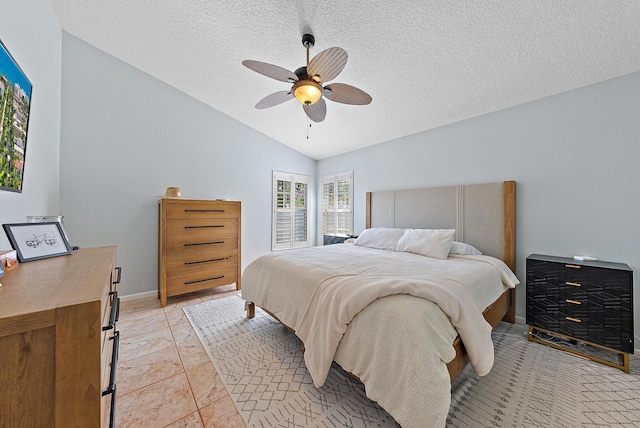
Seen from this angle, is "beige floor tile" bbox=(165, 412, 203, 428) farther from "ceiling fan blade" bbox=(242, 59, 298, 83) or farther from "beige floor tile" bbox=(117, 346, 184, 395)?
"ceiling fan blade" bbox=(242, 59, 298, 83)

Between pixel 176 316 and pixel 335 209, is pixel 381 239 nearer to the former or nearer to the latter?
pixel 335 209

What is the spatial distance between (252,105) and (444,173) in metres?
A: 2.80

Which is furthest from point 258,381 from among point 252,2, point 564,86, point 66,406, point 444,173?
point 564,86

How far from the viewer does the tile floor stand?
1366 mm

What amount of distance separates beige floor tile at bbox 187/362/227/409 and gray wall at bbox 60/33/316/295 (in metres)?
2.02

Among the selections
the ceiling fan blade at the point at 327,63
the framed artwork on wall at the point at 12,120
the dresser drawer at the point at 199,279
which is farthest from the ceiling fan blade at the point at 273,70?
the dresser drawer at the point at 199,279

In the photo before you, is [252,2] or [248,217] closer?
[252,2]

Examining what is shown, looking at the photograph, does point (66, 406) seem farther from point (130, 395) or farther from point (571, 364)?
point (571, 364)

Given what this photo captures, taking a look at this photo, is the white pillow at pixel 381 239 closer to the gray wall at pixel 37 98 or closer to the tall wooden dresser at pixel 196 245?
the tall wooden dresser at pixel 196 245

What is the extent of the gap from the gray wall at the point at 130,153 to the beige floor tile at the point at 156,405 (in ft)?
6.61

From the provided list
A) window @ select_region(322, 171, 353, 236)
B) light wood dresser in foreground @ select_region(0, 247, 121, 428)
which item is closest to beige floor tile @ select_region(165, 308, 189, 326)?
light wood dresser in foreground @ select_region(0, 247, 121, 428)

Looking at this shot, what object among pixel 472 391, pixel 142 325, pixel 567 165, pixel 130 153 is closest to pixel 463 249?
pixel 567 165

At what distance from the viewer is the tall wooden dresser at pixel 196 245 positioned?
287 cm

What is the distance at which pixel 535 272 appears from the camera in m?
2.17
